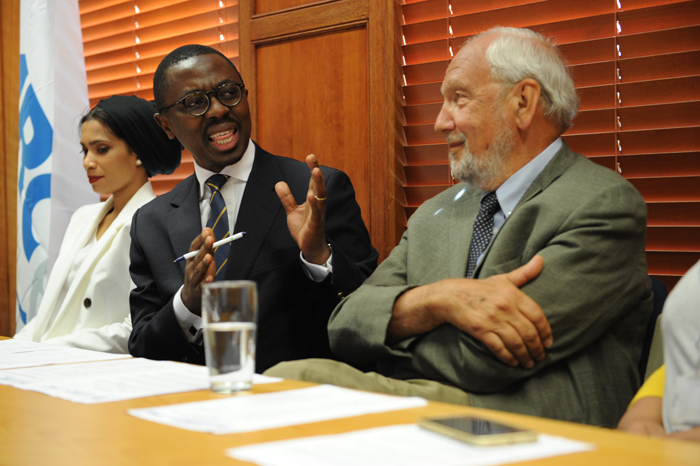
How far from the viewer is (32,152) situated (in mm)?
3332

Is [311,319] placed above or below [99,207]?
below

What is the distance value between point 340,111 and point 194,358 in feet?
3.76

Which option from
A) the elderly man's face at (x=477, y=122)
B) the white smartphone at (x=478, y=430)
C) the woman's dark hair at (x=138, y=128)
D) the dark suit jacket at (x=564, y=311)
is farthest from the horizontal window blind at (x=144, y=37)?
the white smartphone at (x=478, y=430)

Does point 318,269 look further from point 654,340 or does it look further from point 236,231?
point 654,340

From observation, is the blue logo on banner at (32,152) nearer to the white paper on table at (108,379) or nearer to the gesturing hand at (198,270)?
the gesturing hand at (198,270)

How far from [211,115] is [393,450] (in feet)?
5.84

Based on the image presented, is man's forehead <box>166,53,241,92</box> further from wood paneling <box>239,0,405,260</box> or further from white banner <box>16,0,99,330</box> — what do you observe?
white banner <box>16,0,99,330</box>

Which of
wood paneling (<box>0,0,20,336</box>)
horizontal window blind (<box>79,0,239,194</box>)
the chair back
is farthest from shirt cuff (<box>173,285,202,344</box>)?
wood paneling (<box>0,0,20,336</box>)

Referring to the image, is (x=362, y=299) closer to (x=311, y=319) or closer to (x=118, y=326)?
(x=311, y=319)

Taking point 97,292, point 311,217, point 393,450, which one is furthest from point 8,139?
point 393,450

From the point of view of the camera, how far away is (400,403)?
0.89 metres

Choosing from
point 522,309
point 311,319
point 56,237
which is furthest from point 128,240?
point 522,309

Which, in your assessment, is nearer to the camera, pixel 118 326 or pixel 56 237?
pixel 118 326

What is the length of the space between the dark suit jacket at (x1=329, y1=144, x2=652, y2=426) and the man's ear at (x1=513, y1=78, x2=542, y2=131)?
0.45ft
